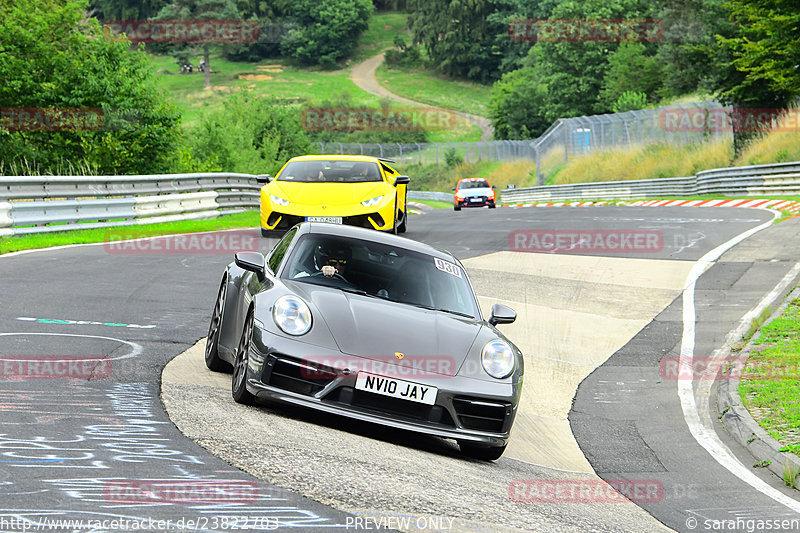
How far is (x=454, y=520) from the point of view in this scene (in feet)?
15.4

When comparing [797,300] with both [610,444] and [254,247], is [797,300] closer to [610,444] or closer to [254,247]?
[610,444]

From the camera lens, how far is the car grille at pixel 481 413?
21.6 feet

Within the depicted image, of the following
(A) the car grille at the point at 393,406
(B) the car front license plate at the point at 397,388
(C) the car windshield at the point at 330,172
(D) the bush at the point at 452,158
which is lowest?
(D) the bush at the point at 452,158

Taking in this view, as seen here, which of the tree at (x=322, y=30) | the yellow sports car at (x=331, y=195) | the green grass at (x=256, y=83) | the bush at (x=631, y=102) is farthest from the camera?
the tree at (x=322, y=30)

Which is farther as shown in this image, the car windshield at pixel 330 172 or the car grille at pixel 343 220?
the car windshield at pixel 330 172

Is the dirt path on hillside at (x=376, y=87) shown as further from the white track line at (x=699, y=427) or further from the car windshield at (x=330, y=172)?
the white track line at (x=699, y=427)

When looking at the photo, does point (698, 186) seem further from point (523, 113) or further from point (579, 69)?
point (523, 113)

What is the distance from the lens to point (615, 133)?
5409 centimetres

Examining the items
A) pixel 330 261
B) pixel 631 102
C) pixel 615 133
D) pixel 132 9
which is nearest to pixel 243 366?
pixel 330 261

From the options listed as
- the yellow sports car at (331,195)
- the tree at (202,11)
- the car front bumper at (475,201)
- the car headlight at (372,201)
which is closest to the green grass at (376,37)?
the tree at (202,11)

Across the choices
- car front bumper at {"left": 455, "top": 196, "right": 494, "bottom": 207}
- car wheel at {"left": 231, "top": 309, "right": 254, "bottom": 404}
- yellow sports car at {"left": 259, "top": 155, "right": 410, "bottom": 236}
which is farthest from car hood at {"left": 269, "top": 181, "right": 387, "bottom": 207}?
car front bumper at {"left": 455, "top": 196, "right": 494, "bottom": 207}

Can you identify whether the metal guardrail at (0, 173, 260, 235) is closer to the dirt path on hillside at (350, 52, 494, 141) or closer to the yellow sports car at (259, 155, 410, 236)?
the yellow sports car at (259, 155, 410, 236)

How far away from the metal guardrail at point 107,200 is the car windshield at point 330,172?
4.27 metres

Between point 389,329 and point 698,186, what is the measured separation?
36.1 m
